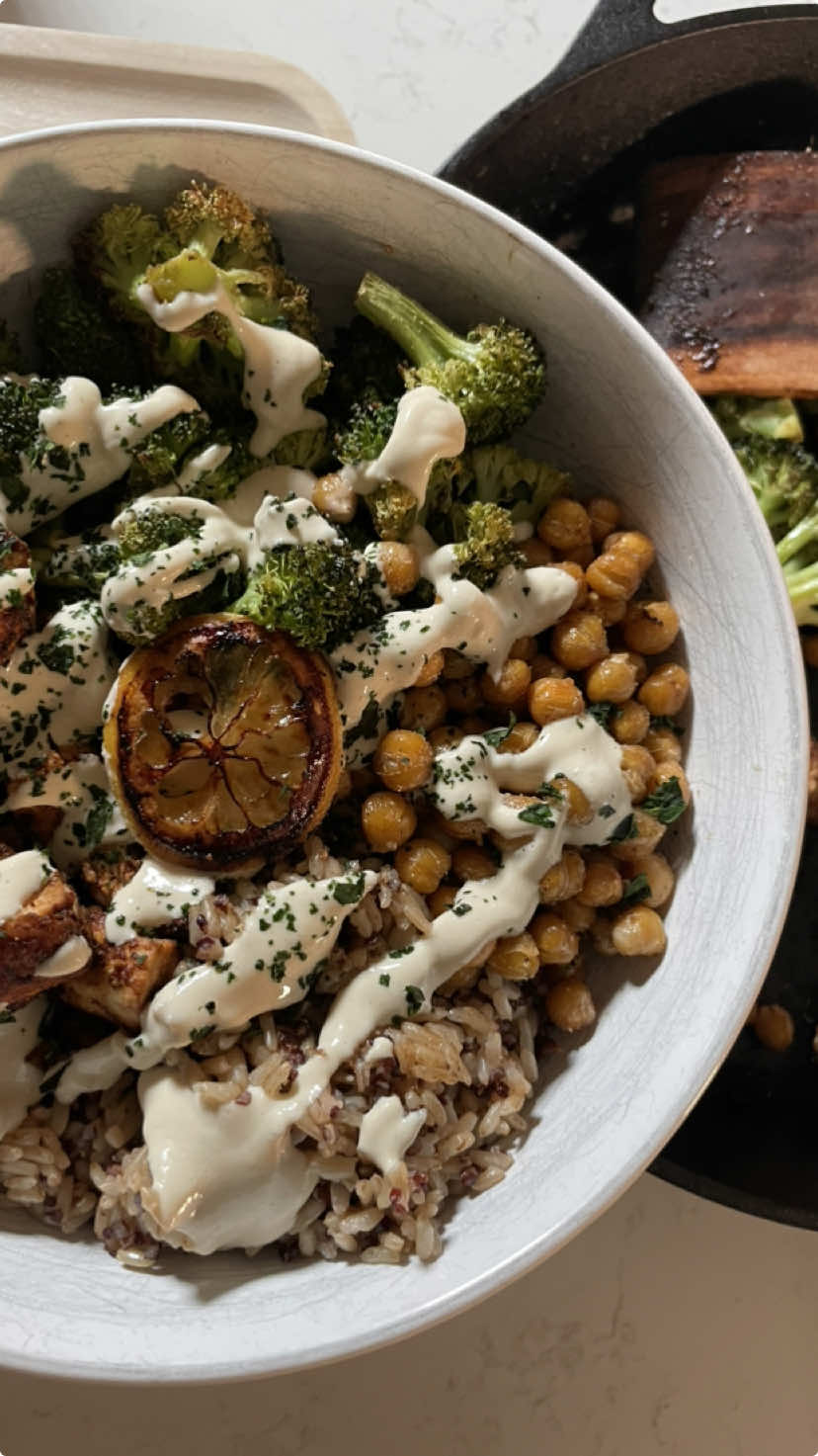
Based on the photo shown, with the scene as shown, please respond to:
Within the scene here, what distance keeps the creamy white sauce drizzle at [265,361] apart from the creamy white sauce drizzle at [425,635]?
0.33 meters

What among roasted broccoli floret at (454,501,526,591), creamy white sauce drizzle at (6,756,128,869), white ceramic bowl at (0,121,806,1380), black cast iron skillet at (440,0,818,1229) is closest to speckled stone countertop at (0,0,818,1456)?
black cast iron skillet at (440,0,818,1229)

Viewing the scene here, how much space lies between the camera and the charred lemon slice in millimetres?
2062

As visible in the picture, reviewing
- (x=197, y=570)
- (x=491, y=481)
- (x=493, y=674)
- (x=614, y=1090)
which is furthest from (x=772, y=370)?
(x=614, y=1090)

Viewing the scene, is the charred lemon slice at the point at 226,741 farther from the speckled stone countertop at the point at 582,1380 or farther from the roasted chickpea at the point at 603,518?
the speckled stone countertop at the point at 582,1380

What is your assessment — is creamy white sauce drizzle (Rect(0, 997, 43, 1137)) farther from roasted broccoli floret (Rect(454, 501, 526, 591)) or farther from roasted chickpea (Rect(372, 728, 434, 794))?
roasted broccoli floret (Rect(454, 501, 526, 591))

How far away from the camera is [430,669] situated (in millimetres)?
2188

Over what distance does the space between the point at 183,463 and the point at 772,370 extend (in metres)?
1.39

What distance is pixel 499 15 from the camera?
3254 millimetres

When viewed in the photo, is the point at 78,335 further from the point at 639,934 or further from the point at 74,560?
the point at 639,934

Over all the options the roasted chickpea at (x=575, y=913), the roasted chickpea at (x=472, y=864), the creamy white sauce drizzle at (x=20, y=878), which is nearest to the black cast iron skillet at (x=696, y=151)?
the roasted chickpea at (x=575, y=913)

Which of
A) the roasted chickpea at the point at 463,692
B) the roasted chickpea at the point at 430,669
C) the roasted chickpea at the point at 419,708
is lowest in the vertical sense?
the roasted chickpea at the point at 419,708

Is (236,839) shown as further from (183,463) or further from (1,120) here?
(1,120)

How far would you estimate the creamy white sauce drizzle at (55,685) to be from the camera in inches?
81.8

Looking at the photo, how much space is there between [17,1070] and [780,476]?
2038 mm
